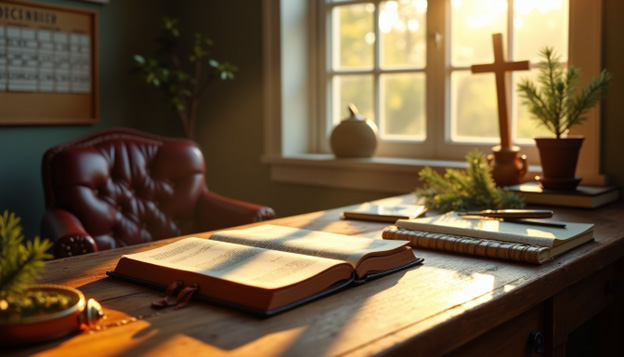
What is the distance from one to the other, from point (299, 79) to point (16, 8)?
1309 millimetres

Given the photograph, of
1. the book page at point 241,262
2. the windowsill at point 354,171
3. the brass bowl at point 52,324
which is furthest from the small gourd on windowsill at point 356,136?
the brass bowl at point 52,324

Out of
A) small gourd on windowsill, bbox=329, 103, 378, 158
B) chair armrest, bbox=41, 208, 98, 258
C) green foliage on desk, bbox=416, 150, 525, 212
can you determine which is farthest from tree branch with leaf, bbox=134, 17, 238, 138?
green foliage on desk, bbox=416, 150, 525, 212

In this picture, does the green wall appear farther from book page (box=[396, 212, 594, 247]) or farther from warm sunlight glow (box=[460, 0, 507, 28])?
book page (box=[396, 212, 594, 247])

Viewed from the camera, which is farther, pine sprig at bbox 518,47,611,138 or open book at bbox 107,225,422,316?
pine sprig at bbox 518,47,611,138

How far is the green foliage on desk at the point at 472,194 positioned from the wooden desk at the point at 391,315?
0.33 meters

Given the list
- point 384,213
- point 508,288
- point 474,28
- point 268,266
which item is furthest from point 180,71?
point 508,288

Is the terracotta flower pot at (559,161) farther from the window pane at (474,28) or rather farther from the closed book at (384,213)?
the window pane at (474,28)

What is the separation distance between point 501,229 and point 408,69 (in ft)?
4.90

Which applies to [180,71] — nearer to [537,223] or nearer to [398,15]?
[398,15]

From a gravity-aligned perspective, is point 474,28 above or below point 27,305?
above

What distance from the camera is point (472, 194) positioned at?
6.02ft

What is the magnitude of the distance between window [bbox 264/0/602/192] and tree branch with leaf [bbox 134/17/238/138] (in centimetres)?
30

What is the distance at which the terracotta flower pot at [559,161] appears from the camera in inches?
75.6

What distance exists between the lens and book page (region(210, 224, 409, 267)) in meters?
1.14
